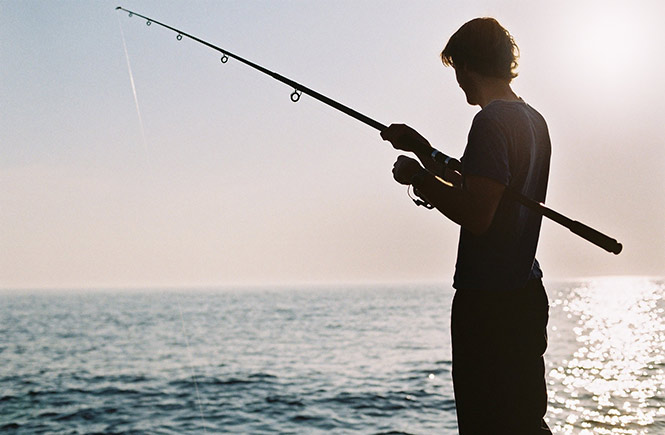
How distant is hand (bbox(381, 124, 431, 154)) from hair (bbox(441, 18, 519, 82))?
433 mm

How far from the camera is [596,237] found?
8.31ft

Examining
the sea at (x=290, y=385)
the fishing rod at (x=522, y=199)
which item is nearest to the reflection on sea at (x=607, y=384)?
the sea at (x=290, y=385)

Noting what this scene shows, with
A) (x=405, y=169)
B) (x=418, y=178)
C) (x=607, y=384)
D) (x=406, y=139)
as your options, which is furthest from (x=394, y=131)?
(x=607, y=384)

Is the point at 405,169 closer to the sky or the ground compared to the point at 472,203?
closer to the sky

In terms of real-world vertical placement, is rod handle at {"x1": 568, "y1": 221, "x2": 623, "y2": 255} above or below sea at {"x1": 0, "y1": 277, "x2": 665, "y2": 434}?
above

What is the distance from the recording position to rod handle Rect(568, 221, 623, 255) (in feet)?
8.08

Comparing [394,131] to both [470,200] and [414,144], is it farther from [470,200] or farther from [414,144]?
[470,200]

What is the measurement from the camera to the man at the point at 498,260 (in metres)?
2.53

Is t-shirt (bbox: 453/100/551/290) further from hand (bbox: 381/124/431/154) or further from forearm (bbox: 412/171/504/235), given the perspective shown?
hand (bbox: 381/124/431/154)

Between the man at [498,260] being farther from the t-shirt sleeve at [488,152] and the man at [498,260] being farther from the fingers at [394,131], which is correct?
the fingers at [394,131]

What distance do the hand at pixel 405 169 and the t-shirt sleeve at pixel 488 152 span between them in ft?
0.65

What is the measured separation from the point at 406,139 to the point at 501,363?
103 cm

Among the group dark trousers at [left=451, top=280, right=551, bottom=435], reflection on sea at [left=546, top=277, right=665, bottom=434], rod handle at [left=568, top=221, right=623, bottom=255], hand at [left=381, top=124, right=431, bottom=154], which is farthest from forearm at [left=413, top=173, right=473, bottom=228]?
reflection on sea at [left=546, top=277, right=665, bottom=434]

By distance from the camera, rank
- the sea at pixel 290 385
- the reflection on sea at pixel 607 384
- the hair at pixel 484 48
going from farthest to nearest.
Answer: the sea at pixel 290 385 < the reflection on sea at pixel 607 384 < the hair at pixel 484 48
